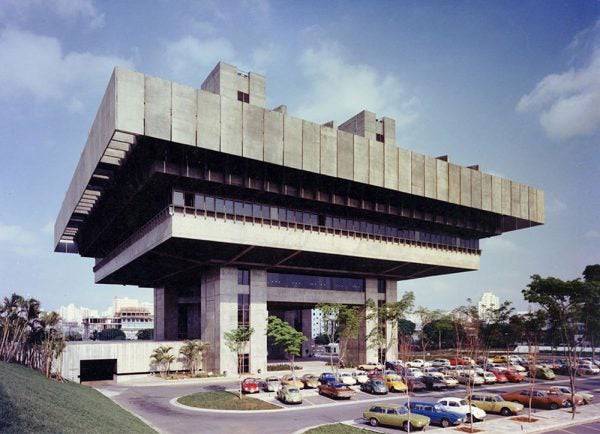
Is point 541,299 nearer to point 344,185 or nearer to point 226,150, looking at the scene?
point 344,185

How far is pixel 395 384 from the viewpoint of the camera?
154 feet

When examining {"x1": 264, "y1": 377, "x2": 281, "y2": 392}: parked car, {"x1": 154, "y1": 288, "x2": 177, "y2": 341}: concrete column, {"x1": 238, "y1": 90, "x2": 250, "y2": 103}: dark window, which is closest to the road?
{"x1": 264, "y1": 377, "x2": 281, "y2": 392}: parked car

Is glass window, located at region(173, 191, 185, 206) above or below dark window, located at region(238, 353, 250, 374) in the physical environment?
above

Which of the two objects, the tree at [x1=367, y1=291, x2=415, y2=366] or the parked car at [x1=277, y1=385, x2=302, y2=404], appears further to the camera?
the tree at [x1=367, y1=291, x2=415, y2=366]

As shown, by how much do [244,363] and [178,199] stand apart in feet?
72.6

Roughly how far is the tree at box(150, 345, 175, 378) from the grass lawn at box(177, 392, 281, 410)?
14253mm

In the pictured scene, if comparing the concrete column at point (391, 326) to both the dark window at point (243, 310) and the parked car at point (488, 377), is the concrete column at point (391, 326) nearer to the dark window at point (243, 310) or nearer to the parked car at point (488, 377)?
the parked car at point (488, 377)

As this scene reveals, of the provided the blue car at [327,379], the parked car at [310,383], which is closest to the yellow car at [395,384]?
the blue car at [327,379]

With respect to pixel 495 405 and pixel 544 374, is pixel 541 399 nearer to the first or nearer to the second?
pixel 495 405

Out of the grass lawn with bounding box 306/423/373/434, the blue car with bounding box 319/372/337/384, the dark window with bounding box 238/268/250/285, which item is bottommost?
the blue car with bounding box 319/372/337/384

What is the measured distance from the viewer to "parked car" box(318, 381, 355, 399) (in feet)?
138

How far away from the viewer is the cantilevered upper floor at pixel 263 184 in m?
45.1

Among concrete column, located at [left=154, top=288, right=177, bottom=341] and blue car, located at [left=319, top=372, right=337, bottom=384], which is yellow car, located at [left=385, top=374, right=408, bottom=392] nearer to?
blue car, located at [left=319, top=372, right=337, bottom=384]

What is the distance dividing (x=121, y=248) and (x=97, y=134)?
26.8 meters
